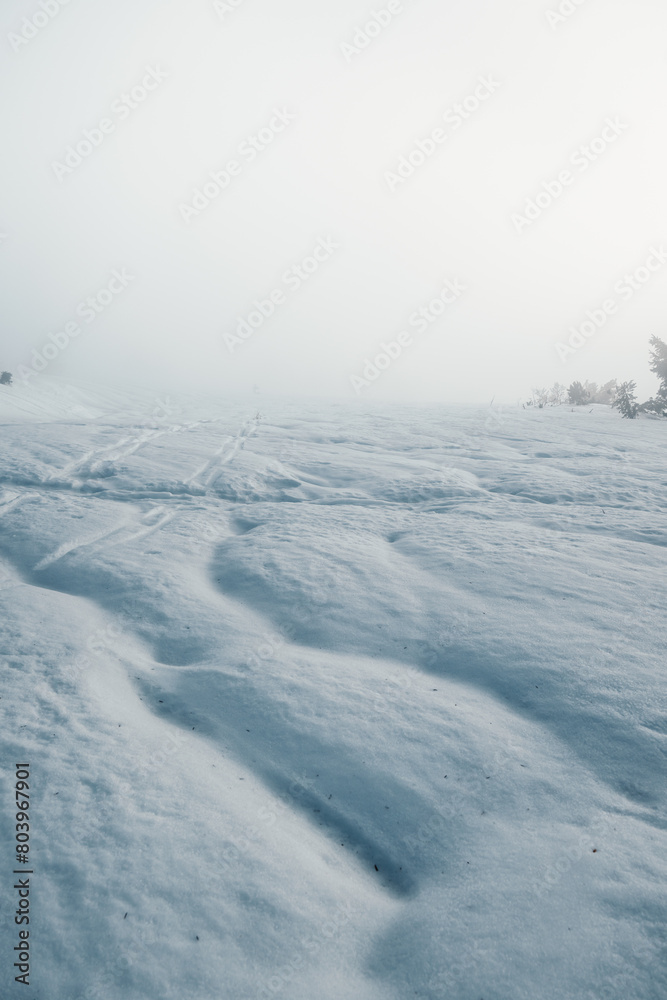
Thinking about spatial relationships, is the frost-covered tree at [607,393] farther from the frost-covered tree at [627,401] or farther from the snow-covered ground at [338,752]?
the snow-covered ground at [338,752]

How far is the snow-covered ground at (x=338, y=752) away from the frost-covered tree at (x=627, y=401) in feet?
28.1

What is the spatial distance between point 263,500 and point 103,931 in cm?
478

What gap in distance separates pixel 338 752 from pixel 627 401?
42.4 feet

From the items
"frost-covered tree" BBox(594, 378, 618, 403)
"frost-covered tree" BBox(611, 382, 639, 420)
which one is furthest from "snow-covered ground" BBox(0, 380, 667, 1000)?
"frost-covered tree" BBox(594, 378, 618, 403)

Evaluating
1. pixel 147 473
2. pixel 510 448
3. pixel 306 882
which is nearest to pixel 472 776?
pixel 306 882

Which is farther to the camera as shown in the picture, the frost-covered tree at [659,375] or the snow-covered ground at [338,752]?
the frost-covered tree at [659,375]

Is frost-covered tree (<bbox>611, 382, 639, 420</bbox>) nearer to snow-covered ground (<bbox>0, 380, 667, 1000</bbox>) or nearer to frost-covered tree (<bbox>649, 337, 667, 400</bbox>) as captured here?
frost-covered tree (<bbox>649, 337, 667, 400</bbox>)

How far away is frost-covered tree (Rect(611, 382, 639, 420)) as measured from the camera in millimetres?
12227

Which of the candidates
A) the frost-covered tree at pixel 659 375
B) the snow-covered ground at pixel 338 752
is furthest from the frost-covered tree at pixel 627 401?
the snow-covered ground at pixel 338 752

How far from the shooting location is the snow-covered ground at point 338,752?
1483 millimetres

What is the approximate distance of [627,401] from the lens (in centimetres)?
1234

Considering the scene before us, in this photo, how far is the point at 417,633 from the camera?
3.17m

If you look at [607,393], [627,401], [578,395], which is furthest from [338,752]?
[607,393]

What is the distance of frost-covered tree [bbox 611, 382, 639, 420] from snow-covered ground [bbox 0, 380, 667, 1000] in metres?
8.56
